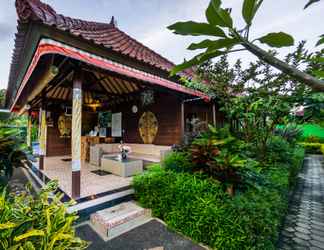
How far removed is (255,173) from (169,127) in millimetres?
3656

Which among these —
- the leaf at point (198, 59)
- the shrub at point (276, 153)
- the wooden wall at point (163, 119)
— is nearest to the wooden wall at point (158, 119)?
the wooden wall at point (163, 119)

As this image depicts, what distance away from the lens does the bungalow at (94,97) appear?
273cm

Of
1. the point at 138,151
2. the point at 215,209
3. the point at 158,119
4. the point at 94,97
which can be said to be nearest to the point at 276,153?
the point at 215,209

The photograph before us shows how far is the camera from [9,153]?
139 cm

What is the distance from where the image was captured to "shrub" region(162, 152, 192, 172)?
3084mm

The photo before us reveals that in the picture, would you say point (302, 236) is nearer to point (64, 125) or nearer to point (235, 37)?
point (235, 37)

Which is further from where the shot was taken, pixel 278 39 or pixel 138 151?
pixel 138 151

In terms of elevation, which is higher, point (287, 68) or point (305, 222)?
point (287, 68)

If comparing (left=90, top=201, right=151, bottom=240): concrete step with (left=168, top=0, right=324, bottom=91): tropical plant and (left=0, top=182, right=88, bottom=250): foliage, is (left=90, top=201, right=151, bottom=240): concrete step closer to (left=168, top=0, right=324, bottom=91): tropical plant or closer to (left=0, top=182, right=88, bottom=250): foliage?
(left=0, top=182, right=88, bottom=250): foliage

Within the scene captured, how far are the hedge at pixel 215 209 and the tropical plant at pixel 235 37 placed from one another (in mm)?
1982

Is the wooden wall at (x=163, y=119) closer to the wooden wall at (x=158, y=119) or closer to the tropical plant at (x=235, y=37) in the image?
the wooden wall at (x=158, y=119)

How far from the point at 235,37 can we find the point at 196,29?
0.46 ft

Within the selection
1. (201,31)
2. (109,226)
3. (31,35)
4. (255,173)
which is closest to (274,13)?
(201,31)

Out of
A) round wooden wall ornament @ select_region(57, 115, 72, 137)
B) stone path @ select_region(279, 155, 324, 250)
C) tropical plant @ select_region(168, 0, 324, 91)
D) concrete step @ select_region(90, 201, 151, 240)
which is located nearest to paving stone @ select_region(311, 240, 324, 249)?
stone path @ select_region(279, 155, 324, 250)
